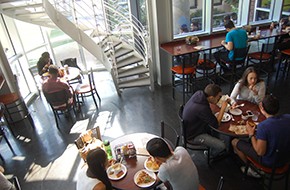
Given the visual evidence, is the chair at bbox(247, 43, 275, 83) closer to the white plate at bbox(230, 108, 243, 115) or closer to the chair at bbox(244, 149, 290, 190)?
the white plate at bbox(230, 108, 243, 115)

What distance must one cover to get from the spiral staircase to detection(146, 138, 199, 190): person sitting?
11.6 ft

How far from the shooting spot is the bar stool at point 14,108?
172 inches

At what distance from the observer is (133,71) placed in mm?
5723

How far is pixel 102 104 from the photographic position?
524cm

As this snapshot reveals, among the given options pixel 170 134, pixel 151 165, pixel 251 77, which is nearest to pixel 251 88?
pixel 251 77

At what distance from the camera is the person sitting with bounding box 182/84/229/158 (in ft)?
9.11

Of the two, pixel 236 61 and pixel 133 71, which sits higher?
pixel 236 61

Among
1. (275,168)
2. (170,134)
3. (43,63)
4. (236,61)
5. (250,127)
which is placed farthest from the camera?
(43,63)

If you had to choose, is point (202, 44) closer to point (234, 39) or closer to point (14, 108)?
point (234, 39)

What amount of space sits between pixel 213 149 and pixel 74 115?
309 centimetres

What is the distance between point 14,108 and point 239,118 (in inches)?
175

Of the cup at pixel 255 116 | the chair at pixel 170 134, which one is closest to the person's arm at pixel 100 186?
the chair at pixel 170 134

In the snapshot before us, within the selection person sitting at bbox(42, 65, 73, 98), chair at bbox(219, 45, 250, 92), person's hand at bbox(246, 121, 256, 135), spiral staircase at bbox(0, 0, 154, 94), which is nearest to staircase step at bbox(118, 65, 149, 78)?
spiral staircase at bbox(0, 0, 154, 94)

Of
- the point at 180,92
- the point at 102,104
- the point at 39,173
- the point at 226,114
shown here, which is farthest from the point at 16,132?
the point at 226,114
